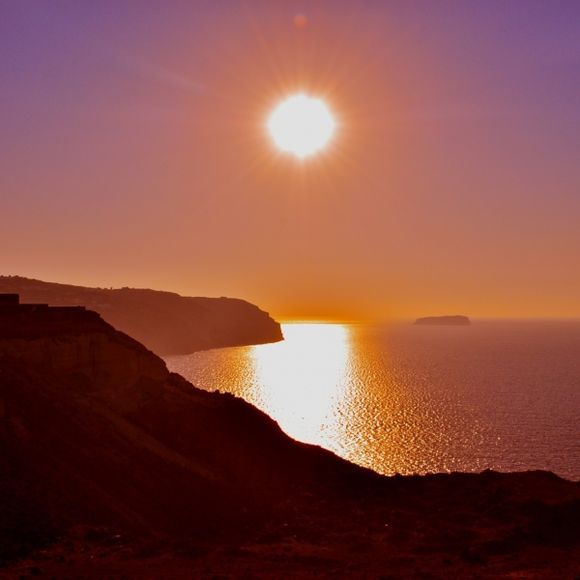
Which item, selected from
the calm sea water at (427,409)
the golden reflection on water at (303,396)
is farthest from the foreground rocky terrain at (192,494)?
the golden reflection on water at (303,396)

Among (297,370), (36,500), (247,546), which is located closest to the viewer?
(36,500)

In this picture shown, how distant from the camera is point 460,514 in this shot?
35094 mm

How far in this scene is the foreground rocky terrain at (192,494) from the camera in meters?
23.2

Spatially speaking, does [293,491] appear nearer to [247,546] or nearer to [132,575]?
[247,546]

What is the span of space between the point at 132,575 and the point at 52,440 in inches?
475

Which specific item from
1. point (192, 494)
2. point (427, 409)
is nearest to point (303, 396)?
point (427, 409)

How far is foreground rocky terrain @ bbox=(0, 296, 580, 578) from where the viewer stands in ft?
76.0

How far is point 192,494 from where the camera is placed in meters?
32.5

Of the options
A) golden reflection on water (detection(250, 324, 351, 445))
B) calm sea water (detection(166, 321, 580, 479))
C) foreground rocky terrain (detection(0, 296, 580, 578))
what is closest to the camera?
foreground rocky terrain (detection(0, 296, 580, 578))

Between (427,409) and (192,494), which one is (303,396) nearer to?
(427,409)

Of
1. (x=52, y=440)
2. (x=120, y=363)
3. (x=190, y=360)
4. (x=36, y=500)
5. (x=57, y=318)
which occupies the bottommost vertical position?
(x=36, y=500)

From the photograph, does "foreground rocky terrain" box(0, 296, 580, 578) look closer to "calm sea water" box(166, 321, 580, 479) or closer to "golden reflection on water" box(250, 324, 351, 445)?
"calm sea water" box(166, 321, 580, 479)

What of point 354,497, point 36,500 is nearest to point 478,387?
point 354,497

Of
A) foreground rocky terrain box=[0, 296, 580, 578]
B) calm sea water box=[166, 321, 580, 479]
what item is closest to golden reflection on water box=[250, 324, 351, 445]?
calm sea water box=[166, 321, 580, 479]
